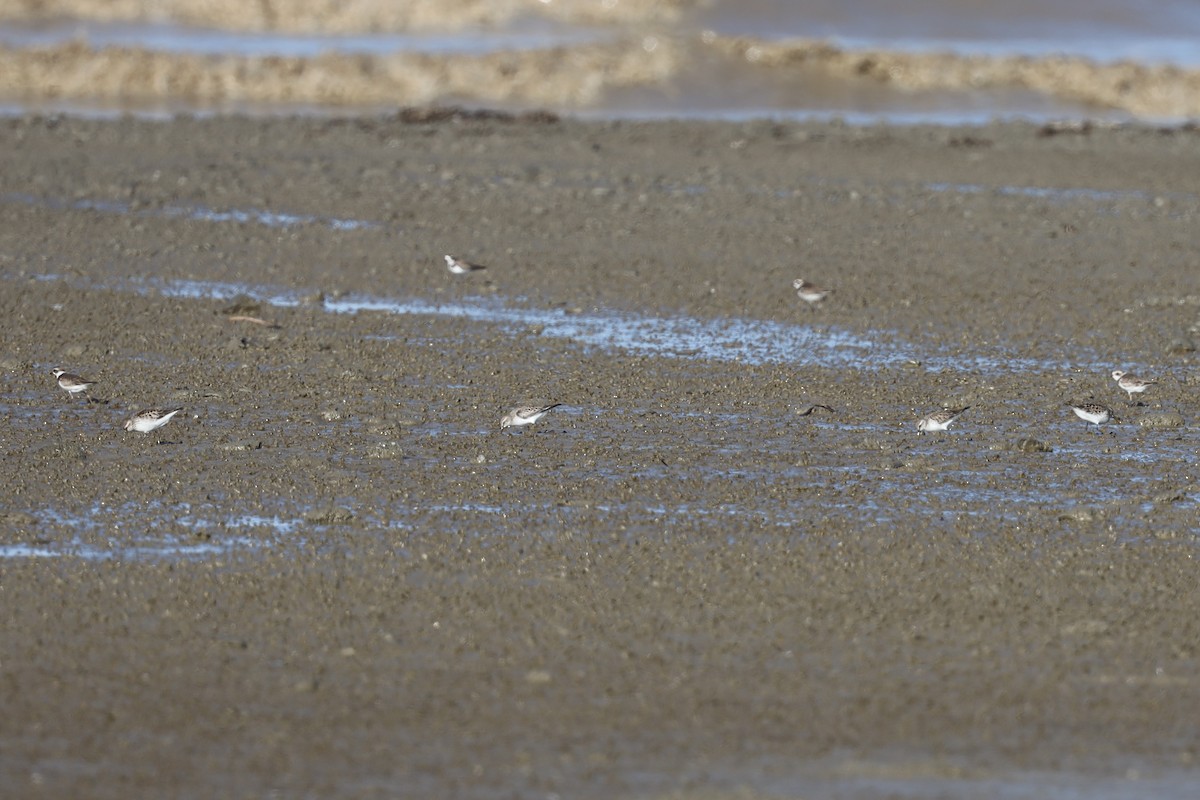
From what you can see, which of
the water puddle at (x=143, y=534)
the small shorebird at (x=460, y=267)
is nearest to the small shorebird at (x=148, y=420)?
the water puddle at (x=143, y=534)

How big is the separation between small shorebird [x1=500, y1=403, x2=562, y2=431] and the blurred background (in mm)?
16012

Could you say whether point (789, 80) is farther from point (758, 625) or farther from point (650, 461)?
point (758, 625)

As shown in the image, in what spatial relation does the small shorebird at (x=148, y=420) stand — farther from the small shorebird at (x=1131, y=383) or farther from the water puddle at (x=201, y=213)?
the water puddle at (x=201, y=213)

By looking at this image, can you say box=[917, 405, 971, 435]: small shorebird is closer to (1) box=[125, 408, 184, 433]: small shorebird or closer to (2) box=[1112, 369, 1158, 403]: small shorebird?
(2) box=[1112, 369, 1158, 403]: small shorebird

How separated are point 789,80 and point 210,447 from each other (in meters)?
21.0

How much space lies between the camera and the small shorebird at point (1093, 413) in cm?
995

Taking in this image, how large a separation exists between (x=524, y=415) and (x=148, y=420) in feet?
6.60

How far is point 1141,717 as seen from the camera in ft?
20.3

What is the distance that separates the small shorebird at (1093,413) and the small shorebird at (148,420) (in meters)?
5.04

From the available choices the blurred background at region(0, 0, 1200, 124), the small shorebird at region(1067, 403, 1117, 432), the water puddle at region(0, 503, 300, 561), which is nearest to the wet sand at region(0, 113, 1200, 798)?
the water puddle at region(0, 503, 300, 561)

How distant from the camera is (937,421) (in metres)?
9.75

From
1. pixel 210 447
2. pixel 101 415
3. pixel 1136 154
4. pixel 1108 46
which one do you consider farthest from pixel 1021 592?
pixel 1108 46

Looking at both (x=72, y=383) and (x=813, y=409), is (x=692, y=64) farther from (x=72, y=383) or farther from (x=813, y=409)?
(x=72, y=383)

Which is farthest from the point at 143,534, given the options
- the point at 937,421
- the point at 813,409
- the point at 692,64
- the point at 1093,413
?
the point at 692,64
